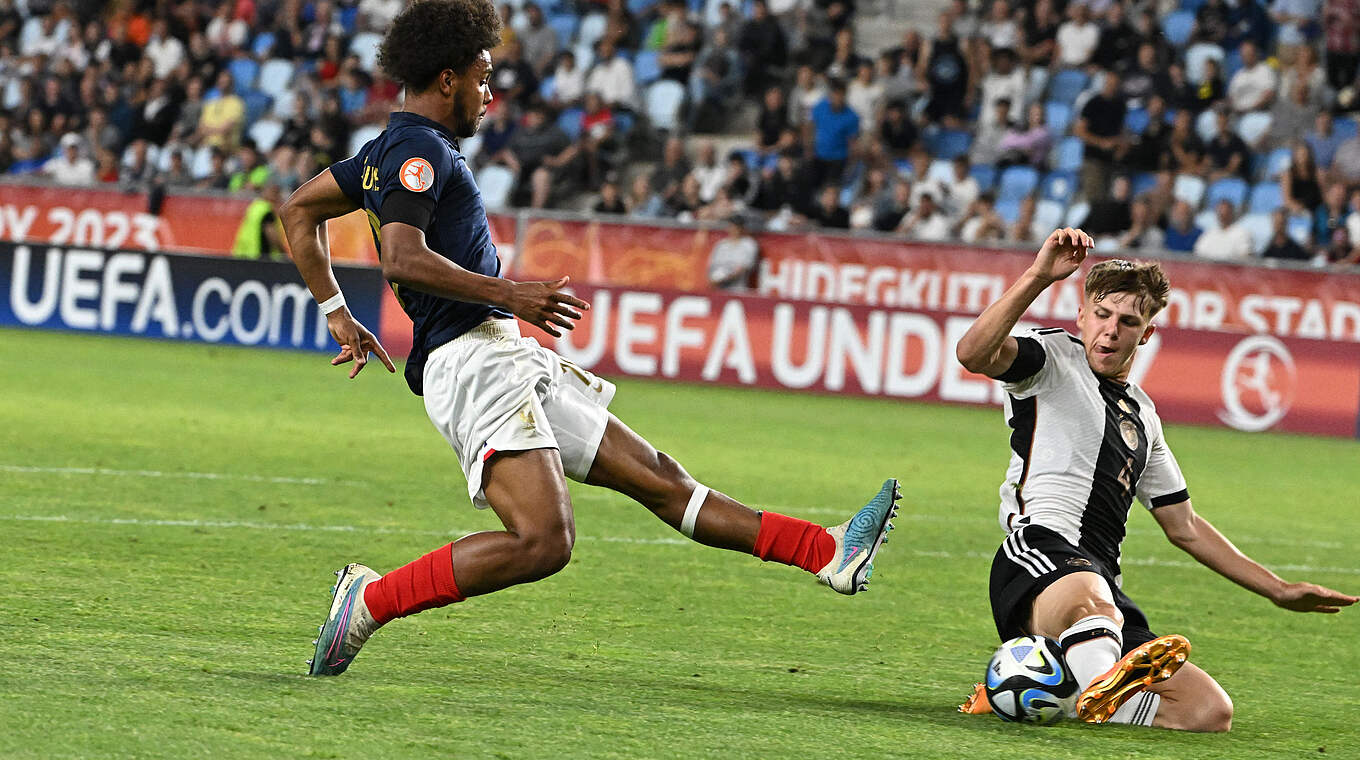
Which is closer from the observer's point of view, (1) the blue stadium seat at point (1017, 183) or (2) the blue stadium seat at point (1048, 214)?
(2) the blue stadium seat at point (1048, 214)

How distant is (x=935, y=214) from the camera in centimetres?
1903

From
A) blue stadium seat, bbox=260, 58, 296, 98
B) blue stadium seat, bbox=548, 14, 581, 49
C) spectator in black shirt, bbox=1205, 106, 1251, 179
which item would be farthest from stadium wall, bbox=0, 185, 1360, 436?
blue stadium seat, bbox=548, 14, 581, 49

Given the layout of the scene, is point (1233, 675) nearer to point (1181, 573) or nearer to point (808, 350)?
point (1181, 573)

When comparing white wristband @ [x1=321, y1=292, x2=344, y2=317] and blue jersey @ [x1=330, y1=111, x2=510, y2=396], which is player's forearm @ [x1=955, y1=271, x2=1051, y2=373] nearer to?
blue jersey @ [x1=330, y1=111, x2=510, y2=396]

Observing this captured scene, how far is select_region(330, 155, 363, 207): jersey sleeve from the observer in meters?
5.02

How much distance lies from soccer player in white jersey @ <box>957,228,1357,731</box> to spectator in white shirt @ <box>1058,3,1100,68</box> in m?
15.9

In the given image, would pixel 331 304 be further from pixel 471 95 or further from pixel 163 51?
pixel 163 51

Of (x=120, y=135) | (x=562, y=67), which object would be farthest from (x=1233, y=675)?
(x=120, y=135)

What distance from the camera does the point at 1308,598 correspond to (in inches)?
195

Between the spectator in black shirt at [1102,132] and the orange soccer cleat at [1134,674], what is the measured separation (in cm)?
1543

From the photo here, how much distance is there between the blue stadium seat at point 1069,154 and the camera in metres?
19.7

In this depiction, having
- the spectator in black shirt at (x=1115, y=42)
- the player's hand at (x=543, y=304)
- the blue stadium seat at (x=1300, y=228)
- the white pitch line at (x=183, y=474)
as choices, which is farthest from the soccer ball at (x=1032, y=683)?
the spectator in black shirt at (x=1115, y=42)

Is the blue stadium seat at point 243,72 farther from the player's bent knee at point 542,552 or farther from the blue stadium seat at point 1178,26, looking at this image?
the player's bent knee at point 542,552

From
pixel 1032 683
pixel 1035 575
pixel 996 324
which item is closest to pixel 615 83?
pixel 1035 575
